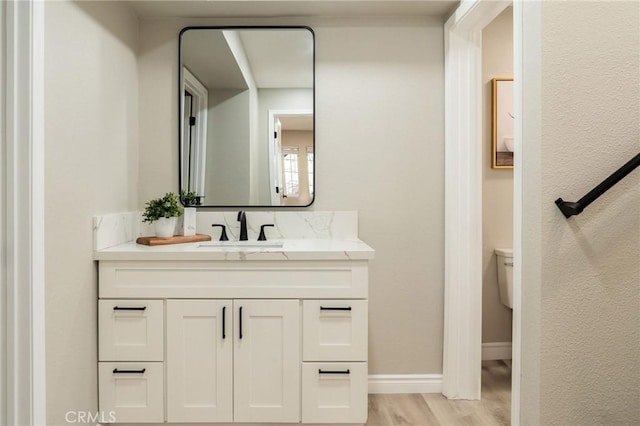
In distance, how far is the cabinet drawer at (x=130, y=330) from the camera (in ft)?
6.32

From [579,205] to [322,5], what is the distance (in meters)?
1.63

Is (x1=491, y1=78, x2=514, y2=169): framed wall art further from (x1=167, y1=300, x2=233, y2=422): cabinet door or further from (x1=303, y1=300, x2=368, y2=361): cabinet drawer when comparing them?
(x1=167, y1=300, x2=233, y2=422): cabinet door

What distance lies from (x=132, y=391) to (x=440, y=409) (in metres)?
1.51

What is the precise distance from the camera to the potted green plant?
7.27ft

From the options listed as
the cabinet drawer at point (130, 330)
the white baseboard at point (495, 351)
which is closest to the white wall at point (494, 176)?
the white baseboard at point (495, 351)

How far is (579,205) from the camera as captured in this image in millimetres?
1450

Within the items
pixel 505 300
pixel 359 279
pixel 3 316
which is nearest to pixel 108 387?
pixel 3 316

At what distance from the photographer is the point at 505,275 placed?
2801 millimetres

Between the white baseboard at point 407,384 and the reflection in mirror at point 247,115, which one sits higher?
the reflection in mirror at point 247,115

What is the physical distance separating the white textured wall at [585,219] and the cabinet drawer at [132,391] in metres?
1.54

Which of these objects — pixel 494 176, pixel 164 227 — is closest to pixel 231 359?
pixel 164 227

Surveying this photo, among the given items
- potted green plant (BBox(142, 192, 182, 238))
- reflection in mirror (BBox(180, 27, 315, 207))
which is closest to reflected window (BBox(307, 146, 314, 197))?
reflection in mirror (BBox(180, 27, 315, 207))

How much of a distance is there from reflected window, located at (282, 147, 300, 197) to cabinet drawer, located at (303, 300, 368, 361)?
753 millimetres

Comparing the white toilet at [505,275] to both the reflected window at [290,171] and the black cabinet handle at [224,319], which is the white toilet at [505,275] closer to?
the reflected window at [290,171]
